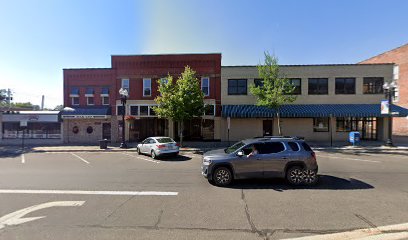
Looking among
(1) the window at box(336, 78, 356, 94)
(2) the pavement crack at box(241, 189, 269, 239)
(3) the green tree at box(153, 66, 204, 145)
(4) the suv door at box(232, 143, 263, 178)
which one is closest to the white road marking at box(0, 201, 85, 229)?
(2) the pavement crack at box(241, 189, 269, 239)

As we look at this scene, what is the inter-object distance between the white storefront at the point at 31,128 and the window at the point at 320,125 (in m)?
26.9

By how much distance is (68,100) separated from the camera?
→ 24.8 m

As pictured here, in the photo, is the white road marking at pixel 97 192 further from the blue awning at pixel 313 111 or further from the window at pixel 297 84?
the window at pixel 297 84

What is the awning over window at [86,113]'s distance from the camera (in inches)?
920

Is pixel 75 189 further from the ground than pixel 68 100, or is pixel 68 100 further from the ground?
pixel 68 100

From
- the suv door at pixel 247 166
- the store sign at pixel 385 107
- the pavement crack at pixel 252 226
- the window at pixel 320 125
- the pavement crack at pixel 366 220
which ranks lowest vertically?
the pavement crack at pixel 252 226

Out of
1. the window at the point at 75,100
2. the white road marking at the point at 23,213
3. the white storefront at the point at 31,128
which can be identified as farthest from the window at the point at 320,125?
the white storefront at the point at 31,128

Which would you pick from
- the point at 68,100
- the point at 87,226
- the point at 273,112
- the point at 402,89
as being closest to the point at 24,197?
the point at 87,226

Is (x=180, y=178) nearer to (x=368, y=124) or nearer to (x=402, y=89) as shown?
(x=368, y=124)

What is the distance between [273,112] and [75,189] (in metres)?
17.7

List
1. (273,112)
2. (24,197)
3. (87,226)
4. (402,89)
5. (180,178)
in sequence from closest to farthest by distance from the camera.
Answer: (87,226), (24,197), (180,178), (273,112), (402,89)

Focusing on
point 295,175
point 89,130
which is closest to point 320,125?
point 295,175

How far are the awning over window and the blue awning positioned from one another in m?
12.3

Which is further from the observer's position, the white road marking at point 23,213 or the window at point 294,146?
the window at point 294,146
